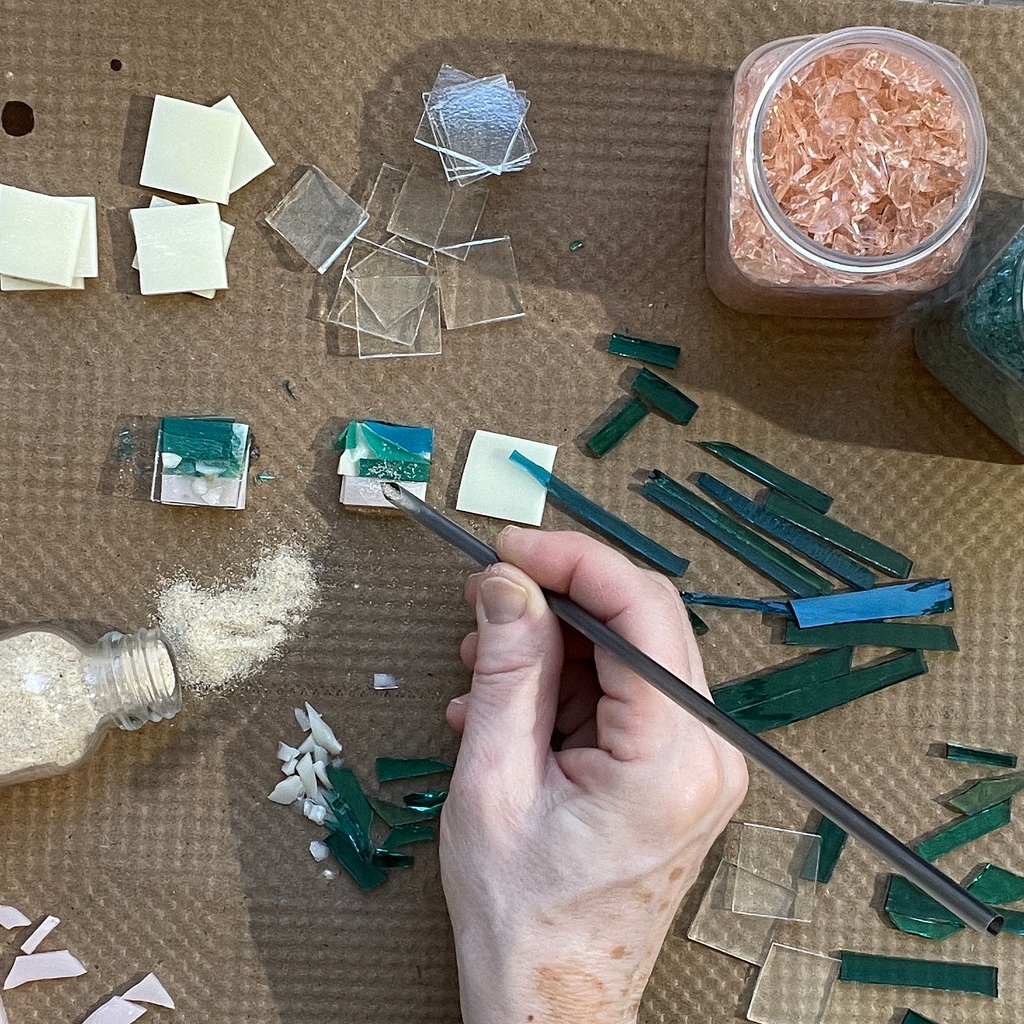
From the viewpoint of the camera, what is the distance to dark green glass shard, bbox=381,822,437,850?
67 centimetres

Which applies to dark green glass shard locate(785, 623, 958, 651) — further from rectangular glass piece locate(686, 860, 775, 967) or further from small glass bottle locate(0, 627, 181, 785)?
small glass bottle locate(0, 627, 181, 785)

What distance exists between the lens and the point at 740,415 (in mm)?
687

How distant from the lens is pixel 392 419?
0.68m

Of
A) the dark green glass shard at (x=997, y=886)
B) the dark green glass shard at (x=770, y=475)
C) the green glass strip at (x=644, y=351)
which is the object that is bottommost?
the dark green glass shard at (x=997, y=886)

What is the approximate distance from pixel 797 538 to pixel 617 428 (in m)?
0.15

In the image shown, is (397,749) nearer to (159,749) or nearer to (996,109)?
(159,749)

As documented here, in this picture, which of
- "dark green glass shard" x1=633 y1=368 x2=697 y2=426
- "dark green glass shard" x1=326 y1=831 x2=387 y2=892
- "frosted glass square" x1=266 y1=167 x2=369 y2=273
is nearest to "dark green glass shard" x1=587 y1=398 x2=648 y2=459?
"dark green glass shard" x1=633 y1=368 x2=697 y2=426

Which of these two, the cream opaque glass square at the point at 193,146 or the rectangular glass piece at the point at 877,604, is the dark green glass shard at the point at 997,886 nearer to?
the rectangular glass piece at the point at 877,604

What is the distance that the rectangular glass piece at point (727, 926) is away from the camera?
679 mm

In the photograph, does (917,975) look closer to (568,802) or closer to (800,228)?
(568,802)

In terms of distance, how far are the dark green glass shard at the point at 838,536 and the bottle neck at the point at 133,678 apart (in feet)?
1.42

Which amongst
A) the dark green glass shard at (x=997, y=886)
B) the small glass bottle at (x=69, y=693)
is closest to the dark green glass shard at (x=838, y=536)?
the dark green glass shard at (x=997, y=886)

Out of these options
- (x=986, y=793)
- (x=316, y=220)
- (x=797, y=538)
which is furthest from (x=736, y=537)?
(x=316, y=220)

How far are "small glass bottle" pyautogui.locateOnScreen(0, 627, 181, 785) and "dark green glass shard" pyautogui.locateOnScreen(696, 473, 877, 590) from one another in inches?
15.7
